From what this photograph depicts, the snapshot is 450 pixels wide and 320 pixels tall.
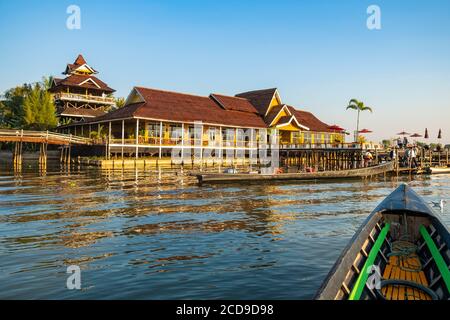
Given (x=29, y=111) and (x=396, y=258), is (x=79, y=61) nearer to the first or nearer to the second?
(x=29, y=111)

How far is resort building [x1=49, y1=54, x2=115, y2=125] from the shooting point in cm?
5219

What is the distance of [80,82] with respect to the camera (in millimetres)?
53281

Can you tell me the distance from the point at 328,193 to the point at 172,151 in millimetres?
24576

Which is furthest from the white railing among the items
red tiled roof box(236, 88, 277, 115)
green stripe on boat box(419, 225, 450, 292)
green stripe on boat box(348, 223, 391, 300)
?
green stripe on boat box(419, 225, 450, 292)

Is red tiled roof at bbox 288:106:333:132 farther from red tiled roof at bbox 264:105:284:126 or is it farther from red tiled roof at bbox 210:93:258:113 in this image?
red tiled roof at bbox 210:93:258:113

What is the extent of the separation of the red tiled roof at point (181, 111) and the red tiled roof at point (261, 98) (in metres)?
2.69

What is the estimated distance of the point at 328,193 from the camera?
19656mm

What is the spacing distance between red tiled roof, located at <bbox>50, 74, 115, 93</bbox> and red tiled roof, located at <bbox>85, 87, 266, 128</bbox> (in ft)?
53.9

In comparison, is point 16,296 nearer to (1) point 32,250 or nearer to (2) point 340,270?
(1) point 32,250

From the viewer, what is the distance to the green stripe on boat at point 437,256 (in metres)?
5.24

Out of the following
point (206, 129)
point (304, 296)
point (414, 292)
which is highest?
point (206, 129)

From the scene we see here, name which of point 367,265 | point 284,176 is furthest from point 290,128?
point 367,265

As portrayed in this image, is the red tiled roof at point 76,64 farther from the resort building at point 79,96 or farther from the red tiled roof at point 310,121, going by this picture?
the red tiled roof at point 310,121

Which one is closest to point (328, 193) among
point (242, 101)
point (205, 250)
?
Result: point (205, 250)
